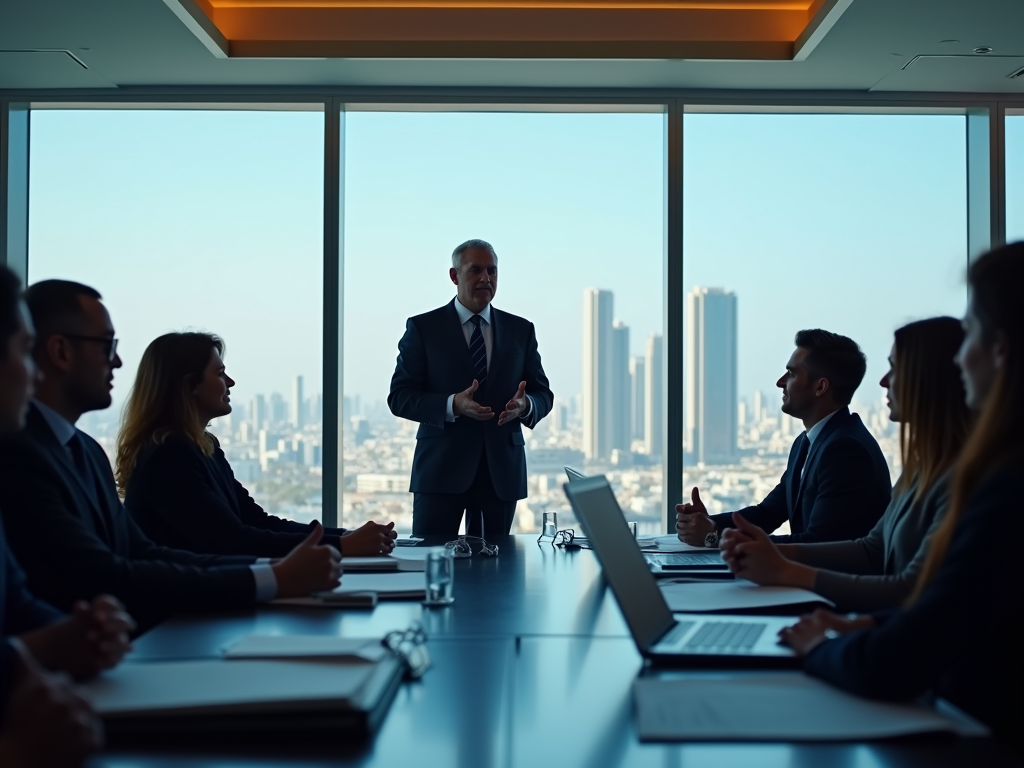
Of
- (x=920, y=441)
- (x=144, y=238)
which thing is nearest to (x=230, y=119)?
(x=144, y=238)

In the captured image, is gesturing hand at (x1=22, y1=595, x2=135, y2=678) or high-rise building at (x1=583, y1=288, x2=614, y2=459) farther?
high-rise building at (x1=583, y1=288, x2=614, y2=459)

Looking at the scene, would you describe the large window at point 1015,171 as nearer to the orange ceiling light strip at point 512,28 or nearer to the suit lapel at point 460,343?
the orange ceiling light strip at point 512,28

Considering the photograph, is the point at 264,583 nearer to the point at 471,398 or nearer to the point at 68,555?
the point at 68,555

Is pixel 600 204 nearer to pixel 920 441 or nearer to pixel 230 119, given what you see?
pixel 230 119

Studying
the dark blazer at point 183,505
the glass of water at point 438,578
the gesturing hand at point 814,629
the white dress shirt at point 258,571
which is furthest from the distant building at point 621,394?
the gesturing hand at point 814,629

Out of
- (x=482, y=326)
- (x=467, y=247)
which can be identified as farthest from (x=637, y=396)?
(x=467, y=247)

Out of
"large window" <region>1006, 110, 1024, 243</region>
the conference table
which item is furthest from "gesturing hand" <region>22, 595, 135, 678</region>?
"large window" <region>1006, 110, 1024, 243</region>

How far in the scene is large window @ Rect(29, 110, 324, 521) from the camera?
5547 mm

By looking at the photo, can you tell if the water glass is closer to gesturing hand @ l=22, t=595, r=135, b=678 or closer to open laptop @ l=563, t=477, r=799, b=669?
open laptop @ l=563, t=477, r=799, b=669

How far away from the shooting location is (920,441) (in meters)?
2.31

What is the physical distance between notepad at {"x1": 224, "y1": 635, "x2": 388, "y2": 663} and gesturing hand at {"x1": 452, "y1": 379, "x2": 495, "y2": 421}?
2.44 meters

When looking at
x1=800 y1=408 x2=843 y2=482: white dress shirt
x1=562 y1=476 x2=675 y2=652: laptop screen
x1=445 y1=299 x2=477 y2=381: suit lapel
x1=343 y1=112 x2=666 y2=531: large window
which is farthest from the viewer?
x1=343 y1=112 x2=666 y2=531: large window

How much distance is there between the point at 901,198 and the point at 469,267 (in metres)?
2.59

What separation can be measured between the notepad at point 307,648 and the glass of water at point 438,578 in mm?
508
